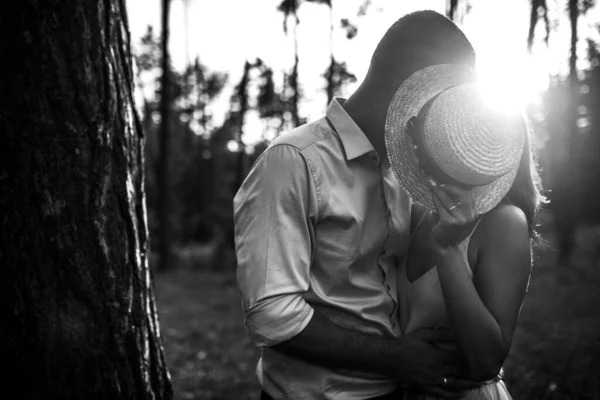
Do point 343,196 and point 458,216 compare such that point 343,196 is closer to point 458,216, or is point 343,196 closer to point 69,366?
point 458,216

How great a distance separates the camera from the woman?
200 cm

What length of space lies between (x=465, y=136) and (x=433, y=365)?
2.83 feet

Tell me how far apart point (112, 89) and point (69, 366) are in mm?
1169

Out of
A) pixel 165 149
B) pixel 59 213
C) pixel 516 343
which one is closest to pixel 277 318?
pixel 59 213

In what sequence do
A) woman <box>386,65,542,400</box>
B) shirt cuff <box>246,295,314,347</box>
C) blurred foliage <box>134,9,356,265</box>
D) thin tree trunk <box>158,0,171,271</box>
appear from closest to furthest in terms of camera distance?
shirt cuff <box>246,295,314,347</box>
woman <box>386,65,542,400</box>
thin tree trunk <box>158,0,171,271</box>
blurred foliage <box>134,9,356,265</box>

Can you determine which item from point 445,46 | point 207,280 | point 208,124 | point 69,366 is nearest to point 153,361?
point 69,366

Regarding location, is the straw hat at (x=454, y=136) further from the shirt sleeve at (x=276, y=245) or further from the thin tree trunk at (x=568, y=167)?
the thin tree trunk at (x=568, y=167)

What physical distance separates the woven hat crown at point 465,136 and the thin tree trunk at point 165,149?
67.2ft

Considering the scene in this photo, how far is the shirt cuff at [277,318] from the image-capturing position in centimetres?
190

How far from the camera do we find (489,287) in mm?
2092

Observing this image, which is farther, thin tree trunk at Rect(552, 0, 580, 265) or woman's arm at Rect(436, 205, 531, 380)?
thin tree trunk at Rect(552, 0, 580, 265)

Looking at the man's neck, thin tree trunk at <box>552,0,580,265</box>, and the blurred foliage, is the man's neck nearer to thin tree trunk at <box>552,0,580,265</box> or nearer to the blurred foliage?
thin tree trunk at <box>552,0,580,265</box>

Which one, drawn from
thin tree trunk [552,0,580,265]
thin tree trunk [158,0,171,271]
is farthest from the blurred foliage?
thin tree trunk [552,0,580,265]

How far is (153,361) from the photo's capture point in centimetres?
262
